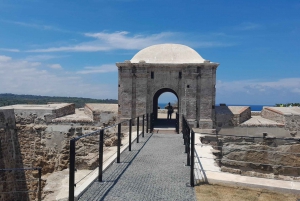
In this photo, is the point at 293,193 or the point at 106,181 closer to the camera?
the point at 293,193

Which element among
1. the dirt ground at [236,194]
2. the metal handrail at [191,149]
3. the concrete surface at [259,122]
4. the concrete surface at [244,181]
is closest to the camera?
the dirt ground at [236,194]

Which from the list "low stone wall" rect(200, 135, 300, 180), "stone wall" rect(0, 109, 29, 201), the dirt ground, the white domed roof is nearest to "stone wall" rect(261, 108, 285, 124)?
"low stone wall" rect(200, 135, 300, 180)

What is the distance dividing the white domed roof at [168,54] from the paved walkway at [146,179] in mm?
8149

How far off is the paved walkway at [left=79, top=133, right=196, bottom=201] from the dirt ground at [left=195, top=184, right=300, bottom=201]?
25 centimetres

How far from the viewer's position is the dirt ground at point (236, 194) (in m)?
5.78

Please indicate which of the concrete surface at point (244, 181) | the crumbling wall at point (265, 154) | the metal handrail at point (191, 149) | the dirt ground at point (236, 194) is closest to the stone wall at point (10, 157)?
the metal handrail at point (191, 149)

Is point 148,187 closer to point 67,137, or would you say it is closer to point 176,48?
point 67,137

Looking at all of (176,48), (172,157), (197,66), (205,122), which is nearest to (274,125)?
(205,122)

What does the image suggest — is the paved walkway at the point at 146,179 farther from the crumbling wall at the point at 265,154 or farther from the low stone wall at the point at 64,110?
the low stone wall at the point at 64,110

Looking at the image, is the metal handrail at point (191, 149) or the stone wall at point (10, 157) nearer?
the metal handrail at point (191, 149)

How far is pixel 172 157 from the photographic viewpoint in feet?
31.3

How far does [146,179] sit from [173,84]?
35.1ft

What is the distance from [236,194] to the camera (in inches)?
236

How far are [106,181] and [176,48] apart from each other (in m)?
13.0
